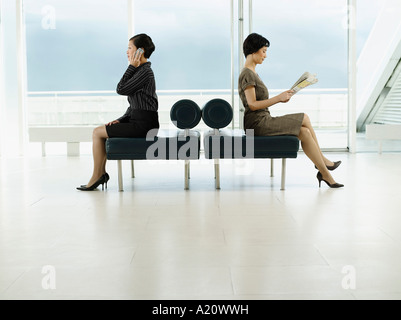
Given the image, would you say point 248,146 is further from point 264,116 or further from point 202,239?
point 202,239

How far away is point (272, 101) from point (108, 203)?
5.29ft

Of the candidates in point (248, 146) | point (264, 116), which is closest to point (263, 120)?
point (264, 116)

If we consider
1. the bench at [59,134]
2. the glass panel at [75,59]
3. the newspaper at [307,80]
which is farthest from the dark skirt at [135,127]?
the glass panel at [75,59]

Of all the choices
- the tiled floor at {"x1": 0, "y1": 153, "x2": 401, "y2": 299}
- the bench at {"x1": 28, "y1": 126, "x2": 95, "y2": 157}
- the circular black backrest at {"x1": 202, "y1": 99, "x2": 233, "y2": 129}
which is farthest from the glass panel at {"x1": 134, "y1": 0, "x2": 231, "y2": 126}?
the circular black backrest at {"x1": 202, "y1": 99, "x2": 233, "y2": 129}

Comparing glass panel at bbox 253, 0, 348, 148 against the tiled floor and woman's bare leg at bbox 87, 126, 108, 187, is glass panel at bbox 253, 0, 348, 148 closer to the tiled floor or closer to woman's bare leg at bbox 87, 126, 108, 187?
the tiled floor

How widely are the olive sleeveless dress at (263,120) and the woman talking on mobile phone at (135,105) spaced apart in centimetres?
78

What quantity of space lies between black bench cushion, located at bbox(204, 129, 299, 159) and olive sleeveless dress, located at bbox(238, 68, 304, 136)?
0.08 m

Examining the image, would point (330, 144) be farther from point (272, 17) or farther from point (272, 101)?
point (272, 101)

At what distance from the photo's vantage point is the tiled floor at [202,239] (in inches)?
85.5

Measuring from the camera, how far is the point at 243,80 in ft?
15.8

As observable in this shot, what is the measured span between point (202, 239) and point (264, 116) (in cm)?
210

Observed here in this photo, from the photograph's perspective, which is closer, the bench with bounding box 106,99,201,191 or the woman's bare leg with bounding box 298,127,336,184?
the bench with bounding box 106,99,201,191

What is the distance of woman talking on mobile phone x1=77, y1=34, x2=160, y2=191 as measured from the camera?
15.4ft
